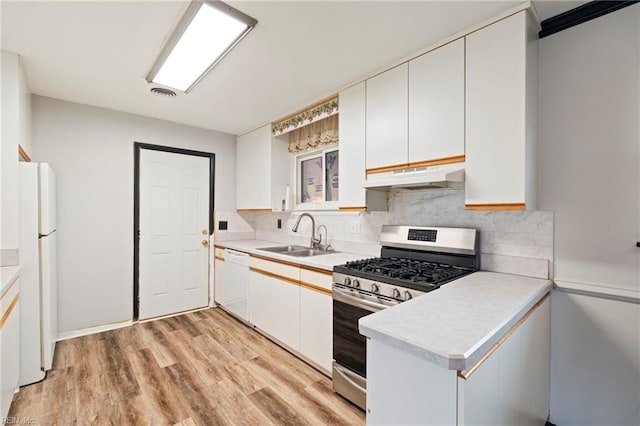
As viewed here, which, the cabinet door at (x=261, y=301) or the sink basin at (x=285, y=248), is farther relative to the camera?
the sink basin at (x=285, y=248)

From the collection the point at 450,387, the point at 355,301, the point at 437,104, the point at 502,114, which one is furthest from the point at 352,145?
the point at 450,387

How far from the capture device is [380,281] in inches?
68.2

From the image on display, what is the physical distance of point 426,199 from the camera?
7.38ft

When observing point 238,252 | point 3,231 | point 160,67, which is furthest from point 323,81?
point 3,231

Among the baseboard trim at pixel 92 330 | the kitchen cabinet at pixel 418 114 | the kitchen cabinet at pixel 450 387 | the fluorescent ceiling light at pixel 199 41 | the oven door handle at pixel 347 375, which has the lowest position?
the baseboard trim at pixel 92 330

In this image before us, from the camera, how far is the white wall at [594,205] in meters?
1.50

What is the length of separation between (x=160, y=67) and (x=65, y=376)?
8.06ft

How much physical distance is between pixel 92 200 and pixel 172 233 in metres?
0.86

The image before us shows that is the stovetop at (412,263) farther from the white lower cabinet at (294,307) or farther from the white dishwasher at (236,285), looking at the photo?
the white dishwasher at (236,285)

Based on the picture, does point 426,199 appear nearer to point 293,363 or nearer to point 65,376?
point 293,363

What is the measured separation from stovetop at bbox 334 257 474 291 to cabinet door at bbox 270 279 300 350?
65 centimetres

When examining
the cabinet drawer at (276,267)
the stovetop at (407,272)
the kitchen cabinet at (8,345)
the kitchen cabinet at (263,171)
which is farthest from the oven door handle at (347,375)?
the kitchen cabinet at (263,171)

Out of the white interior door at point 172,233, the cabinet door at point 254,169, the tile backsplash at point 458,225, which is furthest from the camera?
the cabinet door at point 254,169

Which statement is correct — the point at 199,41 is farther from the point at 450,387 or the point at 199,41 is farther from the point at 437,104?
the point at 450,387
